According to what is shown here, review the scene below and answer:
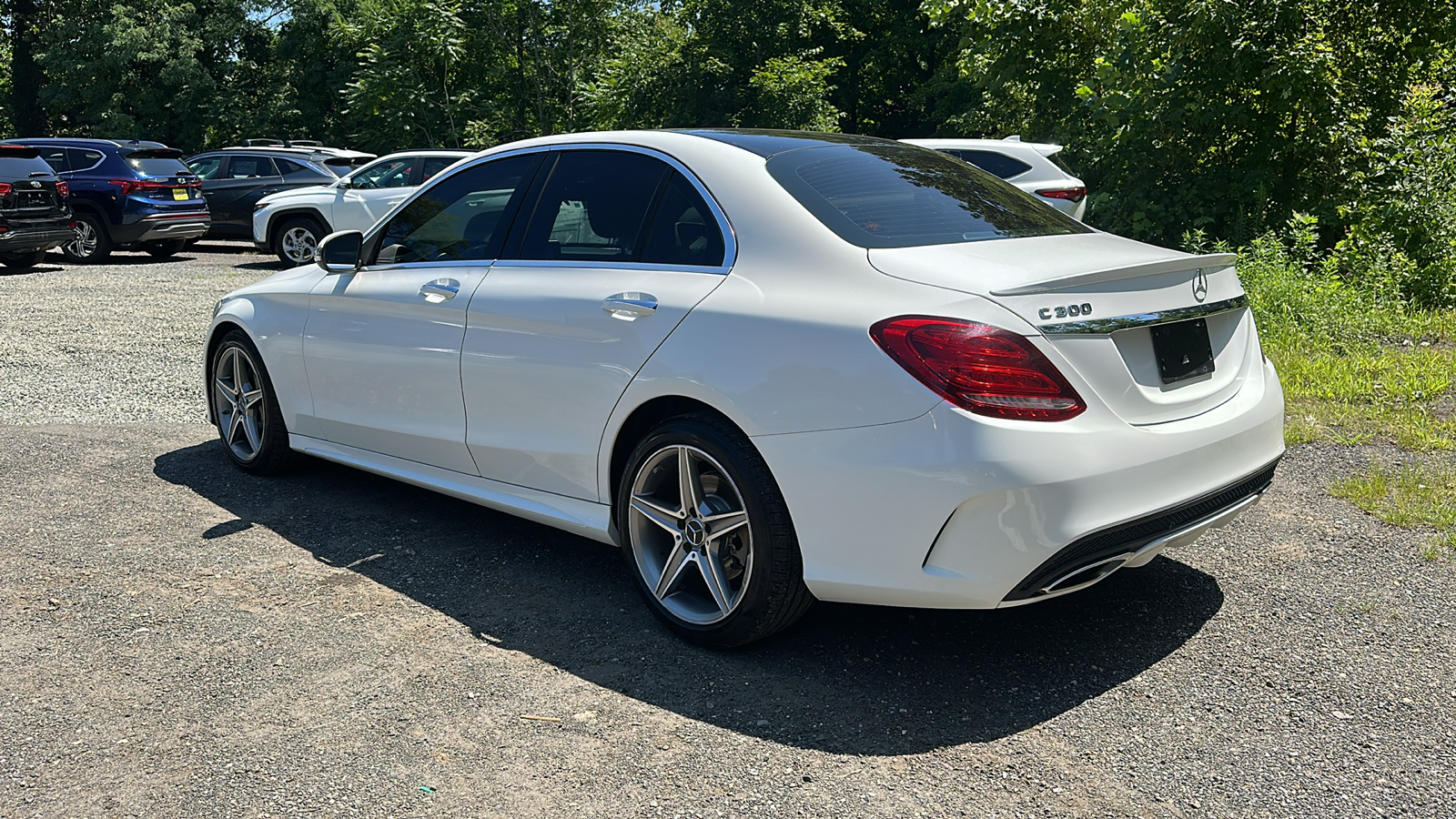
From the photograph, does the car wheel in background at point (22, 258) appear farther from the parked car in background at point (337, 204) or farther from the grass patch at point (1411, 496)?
the grass patch at point (1411, 496)

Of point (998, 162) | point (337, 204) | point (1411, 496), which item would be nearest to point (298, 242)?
point (337, 204)

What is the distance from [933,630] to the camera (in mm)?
3980

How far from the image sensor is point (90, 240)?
1798 cm

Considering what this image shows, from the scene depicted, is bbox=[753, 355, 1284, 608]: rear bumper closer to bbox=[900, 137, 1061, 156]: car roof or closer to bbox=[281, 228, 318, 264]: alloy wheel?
bbox=[900, 137, 1061, 156]: car roof

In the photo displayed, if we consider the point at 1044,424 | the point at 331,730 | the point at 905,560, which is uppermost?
the point at 1044,424

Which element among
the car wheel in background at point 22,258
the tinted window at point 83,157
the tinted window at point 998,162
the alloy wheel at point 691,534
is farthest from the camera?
the tinted window at point 83,157

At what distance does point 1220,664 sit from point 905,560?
114cm

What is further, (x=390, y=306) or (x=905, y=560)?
(x=390, y=306)

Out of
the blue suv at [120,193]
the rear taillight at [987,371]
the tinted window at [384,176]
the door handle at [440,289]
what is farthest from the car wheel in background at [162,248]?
the rear taillight at [987,371]

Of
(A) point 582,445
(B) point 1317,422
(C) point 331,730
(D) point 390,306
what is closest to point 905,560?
(A) point 582,445

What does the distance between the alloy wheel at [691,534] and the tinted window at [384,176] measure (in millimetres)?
14302

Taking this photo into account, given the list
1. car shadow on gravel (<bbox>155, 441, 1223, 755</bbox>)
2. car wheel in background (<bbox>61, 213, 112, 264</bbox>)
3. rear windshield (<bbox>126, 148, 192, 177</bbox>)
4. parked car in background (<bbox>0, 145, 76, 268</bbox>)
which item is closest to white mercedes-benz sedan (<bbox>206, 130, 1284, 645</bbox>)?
car shadow on gravel (<bbox>155, 441, 1223, 755</bbox>)

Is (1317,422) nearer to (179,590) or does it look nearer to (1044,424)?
(1044,424)

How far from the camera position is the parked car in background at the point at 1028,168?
11.4 meters
